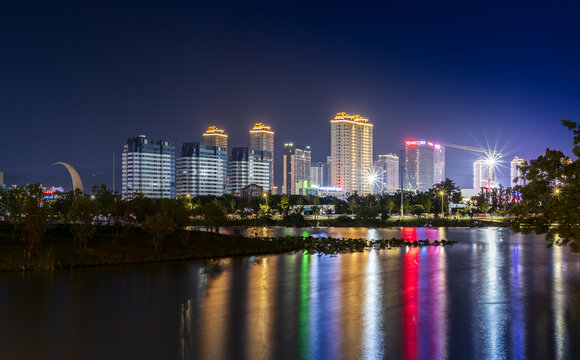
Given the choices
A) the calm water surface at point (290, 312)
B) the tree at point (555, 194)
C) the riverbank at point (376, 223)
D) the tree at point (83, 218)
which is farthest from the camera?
the riverbank at point (376, 223)

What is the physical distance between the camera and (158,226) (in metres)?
38.2

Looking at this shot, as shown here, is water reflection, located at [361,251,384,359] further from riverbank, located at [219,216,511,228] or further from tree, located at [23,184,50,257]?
riverbank, located at [219,216,511,228]

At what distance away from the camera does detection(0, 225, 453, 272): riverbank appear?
32.9 metres

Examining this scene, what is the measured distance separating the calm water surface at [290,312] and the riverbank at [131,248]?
1.87 metres

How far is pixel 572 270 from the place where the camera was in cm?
3684

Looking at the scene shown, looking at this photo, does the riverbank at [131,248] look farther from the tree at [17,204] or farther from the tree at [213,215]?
the tree at [17,204]

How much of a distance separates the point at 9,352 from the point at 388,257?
33944 mm

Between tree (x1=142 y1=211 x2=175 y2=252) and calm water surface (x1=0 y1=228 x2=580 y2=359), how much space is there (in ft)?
11.4

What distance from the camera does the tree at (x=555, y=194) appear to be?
77.7 ft

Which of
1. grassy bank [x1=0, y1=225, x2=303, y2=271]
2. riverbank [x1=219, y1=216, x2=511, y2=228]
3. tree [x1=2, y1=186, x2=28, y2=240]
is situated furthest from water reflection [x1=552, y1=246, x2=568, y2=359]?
riverbank [x1=219, y1=216, x2=511, y2=228]

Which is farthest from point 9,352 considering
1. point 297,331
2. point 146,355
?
point 297,331

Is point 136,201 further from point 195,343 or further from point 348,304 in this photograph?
point 195,343

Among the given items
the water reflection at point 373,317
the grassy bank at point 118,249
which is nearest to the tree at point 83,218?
the grassy bank at point 118,249

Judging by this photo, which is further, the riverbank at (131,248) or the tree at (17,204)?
the tree at (17,204)
